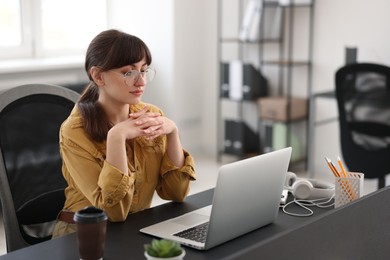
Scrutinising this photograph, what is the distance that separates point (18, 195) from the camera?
193 cm

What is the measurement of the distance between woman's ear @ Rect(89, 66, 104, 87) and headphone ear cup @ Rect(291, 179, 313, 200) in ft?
2.22

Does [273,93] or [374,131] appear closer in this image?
[374,131]

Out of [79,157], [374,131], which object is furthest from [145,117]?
[374,131]

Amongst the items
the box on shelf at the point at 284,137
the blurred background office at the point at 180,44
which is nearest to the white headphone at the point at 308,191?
the blurred background office at the point at 180,44

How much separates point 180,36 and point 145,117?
3248mm

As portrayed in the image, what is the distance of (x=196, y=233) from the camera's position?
1605 mm

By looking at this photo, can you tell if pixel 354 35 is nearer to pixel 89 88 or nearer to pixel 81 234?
pixel 89 88

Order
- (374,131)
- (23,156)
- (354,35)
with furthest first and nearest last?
(354,35) → (374,131) → (23,156)

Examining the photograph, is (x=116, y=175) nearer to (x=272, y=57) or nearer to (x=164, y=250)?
(x=164, y=250)

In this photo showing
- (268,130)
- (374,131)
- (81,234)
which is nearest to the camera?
(81,234)

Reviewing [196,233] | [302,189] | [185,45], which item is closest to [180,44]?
[185,45]

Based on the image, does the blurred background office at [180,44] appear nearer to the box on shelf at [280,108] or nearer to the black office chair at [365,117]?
the box on shelf at [280,108]

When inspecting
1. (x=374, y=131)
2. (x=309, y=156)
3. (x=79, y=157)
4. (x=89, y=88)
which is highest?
(x=89, y=88)

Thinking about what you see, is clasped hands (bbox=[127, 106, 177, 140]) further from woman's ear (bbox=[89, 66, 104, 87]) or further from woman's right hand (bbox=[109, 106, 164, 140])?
woman's ear (bbox=[89, 66, 104, 87])
